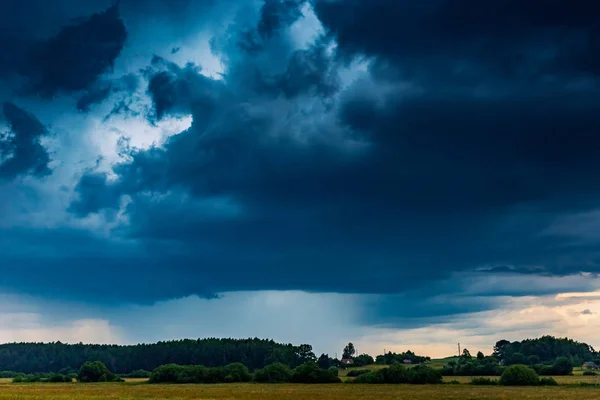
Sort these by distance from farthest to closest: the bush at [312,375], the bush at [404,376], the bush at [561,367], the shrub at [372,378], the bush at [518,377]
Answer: the bush at [561,367] < the bush at [312,375] < the shrub at [372,378] < the bush at [404,376] < the bush at [518,377]

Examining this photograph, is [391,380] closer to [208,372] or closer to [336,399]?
[208,372]

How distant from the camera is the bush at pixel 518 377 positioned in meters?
144

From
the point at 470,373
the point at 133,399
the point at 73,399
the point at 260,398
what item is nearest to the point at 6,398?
the point at 73,399

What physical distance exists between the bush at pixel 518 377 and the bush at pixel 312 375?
1692 inches

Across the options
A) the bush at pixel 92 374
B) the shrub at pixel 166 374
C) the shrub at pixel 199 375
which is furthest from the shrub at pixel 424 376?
the bush at pixel 92 374

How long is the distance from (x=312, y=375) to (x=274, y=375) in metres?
11.6

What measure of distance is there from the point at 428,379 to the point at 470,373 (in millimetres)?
41771

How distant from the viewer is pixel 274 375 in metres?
169

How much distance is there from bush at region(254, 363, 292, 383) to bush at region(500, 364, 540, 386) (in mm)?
56364

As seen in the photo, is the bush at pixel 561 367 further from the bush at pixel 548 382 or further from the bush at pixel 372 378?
the bush at pixel 372 378

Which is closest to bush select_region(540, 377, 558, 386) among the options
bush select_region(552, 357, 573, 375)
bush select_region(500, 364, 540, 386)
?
bush select_region(500, 364, 540, 386)

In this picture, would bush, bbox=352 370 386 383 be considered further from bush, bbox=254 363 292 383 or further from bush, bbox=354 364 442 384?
bush, bbox=254 363 292 383

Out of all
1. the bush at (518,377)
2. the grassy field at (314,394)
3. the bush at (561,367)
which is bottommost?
the grassy field at (314,394)

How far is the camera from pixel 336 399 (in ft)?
300
